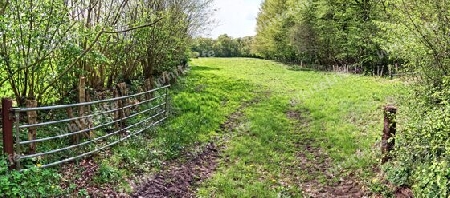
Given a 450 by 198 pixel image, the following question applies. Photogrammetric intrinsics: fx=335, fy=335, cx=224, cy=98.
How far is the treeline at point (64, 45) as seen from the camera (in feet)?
18.7

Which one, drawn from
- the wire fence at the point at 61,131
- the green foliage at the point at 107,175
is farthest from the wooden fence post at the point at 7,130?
the green foliage at the point at 107,175

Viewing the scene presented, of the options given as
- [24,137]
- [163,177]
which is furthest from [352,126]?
[24,137]

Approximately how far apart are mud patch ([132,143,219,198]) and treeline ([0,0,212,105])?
2666 millimetres

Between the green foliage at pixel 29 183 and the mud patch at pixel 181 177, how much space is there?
4.27 feet

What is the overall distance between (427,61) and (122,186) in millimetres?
6151

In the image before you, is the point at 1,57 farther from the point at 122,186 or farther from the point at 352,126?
the point at 352,126

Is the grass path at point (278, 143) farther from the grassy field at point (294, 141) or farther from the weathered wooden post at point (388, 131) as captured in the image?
the weathered wooden post at point (388, 131)

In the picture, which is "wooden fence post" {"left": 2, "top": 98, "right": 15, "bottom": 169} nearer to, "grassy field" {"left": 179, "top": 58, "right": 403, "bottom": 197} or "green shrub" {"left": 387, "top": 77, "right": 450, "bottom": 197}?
"grassy field" {"left": 179, "top": 58, "right": 403, "bottom": 197}

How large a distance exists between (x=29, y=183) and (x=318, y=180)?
5168 millimetres

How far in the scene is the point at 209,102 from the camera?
Answer: 13867mm

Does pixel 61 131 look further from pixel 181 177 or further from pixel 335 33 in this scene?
pixel 335 33

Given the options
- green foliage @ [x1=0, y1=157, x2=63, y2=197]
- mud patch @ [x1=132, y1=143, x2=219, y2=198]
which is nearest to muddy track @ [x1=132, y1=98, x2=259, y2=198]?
mud patch @ [x1=132, y1=143, x2=219, y2=198]

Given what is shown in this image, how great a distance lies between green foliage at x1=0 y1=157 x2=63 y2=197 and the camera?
14.5ft

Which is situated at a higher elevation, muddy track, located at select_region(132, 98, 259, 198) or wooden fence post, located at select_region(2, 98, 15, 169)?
wooden fence post, located at select_region(2, 98, 15, 169)
